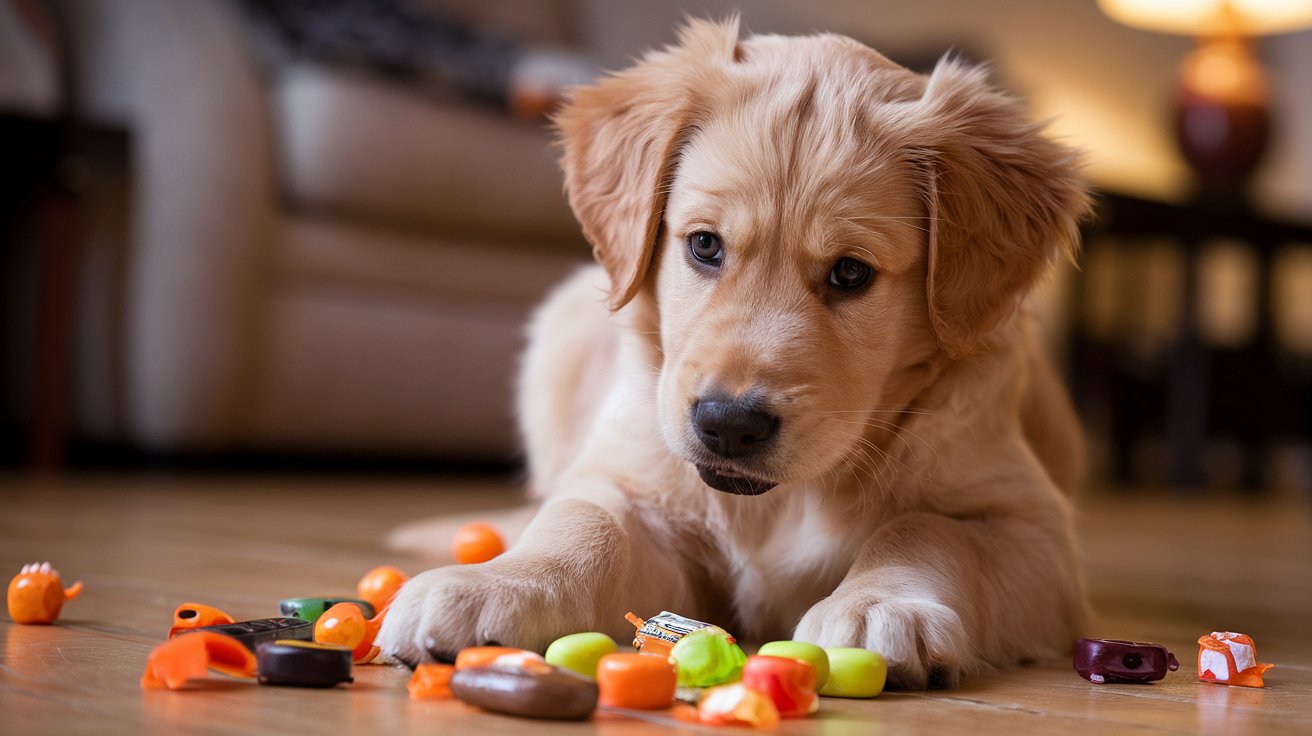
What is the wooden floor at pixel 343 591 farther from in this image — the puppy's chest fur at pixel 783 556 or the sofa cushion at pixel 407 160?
the sofa cushion at pixel 407 160

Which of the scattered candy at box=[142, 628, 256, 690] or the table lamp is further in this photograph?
the table lamp

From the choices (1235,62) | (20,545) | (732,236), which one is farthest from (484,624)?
(1235,62)

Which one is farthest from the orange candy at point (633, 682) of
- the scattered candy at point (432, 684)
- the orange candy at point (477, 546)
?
the orange candy at point (477, 546)

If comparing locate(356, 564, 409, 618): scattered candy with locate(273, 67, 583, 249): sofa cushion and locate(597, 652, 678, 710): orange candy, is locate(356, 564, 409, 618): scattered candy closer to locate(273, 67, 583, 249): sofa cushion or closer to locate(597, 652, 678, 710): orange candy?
locate(597, 652, 678, 710): orange candy

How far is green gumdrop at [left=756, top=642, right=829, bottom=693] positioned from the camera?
1.19 meters

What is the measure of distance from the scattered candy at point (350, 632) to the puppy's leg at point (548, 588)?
0.04 meters

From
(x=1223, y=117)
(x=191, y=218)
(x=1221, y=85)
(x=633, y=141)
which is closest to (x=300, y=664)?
(x=633, y=141)

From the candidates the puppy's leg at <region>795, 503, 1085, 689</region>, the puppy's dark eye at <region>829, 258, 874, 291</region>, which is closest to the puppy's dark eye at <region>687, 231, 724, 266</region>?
the puppy's dark eye at <region>829, 258, 874, 291</region>

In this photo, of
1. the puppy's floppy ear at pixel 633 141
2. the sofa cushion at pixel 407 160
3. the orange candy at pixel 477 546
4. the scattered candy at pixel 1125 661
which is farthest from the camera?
the sofa cushion at pixel 407 160

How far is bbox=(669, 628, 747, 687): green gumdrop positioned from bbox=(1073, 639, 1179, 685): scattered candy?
0.45 metres

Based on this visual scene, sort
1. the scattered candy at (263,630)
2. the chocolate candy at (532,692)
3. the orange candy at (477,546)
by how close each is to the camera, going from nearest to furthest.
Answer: the chocolate candy at (532,692)
the scattered candy at (263,630)
the orange candy at (477,546)

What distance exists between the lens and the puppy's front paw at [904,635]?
130cm

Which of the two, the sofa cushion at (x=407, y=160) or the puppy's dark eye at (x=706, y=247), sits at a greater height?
the sofa cushion at (x=407, y=160)

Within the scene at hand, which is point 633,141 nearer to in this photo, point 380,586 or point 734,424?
point 734,424
